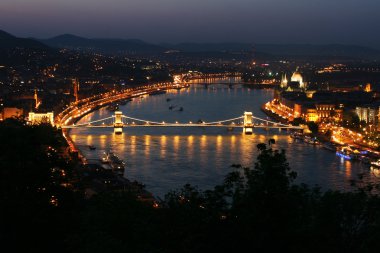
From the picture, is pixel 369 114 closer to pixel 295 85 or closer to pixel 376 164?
pixel 376 164

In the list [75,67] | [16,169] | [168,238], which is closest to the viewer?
[168,238]

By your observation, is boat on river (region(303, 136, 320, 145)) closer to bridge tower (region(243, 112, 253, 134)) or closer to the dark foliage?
bridge tower (region(243, 112, 253, 134))

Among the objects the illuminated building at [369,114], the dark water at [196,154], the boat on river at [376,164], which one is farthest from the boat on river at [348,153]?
the illuminated building at [369,114]

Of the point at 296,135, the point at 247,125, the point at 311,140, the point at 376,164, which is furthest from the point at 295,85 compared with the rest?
the point at 376,164

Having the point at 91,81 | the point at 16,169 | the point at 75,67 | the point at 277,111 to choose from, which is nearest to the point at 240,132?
the point at 277,111

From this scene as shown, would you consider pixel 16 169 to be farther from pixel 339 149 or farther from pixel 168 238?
pixel 339 149

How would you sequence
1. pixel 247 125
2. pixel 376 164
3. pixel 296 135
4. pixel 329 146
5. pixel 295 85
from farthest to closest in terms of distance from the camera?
pixel 295 85 → pixel 247 125 → pixel 296 135 → pixel 329 146 → pixel 376 164

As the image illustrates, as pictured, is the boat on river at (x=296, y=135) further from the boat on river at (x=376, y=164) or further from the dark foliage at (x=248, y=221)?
the dark foliage at (x=248, y=221)

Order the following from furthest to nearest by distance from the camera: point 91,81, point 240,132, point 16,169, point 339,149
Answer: point 91,81 → point 240,132 → point 339,149 → point 16,169
